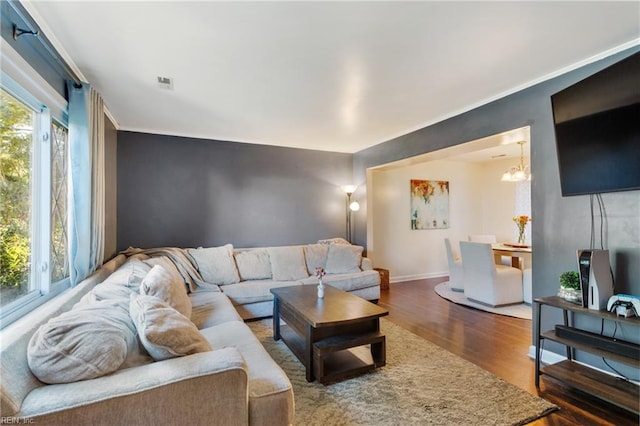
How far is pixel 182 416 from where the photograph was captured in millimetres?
1228

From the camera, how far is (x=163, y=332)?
143cm

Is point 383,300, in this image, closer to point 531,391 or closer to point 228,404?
point 531,391

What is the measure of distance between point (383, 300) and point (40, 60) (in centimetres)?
448

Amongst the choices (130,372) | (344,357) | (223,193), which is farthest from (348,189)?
(130,372)

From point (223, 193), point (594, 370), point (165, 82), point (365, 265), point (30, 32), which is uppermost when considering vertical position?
point (165, 82)

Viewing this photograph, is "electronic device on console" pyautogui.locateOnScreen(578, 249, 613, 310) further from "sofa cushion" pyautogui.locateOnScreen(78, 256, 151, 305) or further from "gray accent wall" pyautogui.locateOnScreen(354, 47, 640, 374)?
"sofa cushion" pyautogui.locateOnScreen(78, 256, 151, 305)

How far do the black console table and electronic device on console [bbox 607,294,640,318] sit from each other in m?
0.05

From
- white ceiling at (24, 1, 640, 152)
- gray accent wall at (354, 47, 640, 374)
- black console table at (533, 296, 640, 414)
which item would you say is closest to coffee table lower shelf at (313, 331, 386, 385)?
black console table at (533, 296, 640, 414)

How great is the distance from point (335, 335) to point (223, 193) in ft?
9.88

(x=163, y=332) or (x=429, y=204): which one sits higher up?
(x=429, y=204)

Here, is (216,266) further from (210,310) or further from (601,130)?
(601,130)

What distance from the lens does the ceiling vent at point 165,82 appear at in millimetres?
2654

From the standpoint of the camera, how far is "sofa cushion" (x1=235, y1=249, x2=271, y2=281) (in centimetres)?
411

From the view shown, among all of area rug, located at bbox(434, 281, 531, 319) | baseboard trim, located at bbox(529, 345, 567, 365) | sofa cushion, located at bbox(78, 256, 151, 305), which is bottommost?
area rug, located at bbox(434, 281, 531, 319)
